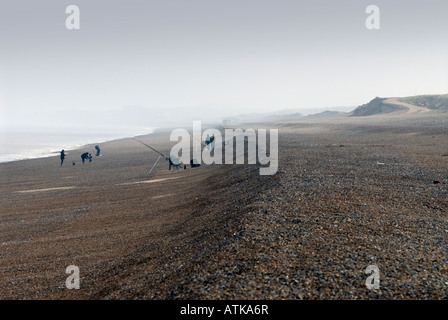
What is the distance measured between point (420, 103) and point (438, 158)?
10984cm

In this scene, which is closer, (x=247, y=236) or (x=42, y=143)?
(x=247, y=236)

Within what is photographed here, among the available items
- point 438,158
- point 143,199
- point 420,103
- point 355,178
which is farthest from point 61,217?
point 420,103

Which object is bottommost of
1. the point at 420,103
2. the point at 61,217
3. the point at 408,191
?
the point at 61,217

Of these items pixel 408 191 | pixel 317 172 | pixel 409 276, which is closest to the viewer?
pixel 409 276

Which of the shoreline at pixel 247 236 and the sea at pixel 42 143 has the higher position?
the sea at pixel 42 143

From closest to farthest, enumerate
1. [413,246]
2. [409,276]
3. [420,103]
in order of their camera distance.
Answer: [409,276]
[413,246]
[420,103]

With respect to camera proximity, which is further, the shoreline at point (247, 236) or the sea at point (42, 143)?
the sea at point (42, 143)

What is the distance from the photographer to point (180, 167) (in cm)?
3250

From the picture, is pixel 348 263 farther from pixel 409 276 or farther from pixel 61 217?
pixel 61 217

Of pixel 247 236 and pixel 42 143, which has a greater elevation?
pixel 42 143

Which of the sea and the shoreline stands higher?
the sea

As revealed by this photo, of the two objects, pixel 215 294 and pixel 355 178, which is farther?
pixel 355 178

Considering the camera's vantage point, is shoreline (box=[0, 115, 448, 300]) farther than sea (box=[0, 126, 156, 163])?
No

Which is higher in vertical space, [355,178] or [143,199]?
Result: [355,178]
